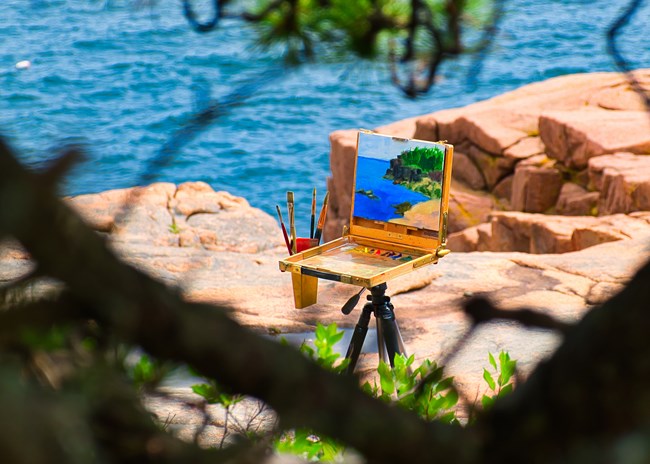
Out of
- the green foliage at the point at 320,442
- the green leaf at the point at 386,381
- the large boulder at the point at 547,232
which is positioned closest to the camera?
the green foliage at the point at 320,442

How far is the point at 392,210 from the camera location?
4352 millimetres

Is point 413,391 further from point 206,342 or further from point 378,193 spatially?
point 206,342

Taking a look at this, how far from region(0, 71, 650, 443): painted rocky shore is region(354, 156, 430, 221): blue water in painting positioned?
0.55 m

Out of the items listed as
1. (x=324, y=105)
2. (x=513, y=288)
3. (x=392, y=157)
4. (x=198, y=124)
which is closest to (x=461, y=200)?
(x=513, y=288)

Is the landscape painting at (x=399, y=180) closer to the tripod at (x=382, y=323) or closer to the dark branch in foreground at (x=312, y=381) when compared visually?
the tripod at (x=382, y=323)

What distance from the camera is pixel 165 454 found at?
87 centimetres

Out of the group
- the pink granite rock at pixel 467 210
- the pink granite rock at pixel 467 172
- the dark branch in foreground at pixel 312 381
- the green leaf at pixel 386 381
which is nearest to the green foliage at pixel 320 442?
the green leaf at pixel 386 381

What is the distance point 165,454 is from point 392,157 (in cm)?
354

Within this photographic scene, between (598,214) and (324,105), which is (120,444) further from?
(324,105)

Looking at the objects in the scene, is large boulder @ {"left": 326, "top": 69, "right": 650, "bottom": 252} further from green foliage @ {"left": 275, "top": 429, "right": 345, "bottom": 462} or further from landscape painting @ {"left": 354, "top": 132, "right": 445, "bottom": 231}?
green foliage @ {"left": 275, "top": 429, "right": 345, "bottom": 462}

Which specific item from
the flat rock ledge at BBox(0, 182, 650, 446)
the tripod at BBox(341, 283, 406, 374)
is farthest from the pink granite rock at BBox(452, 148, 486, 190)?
the tripod at BBox(341, 283, 406, 374)

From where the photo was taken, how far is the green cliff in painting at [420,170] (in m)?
4.23

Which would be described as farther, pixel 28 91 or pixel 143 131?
pixel 28 91

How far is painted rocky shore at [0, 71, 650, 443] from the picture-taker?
18.1ft
